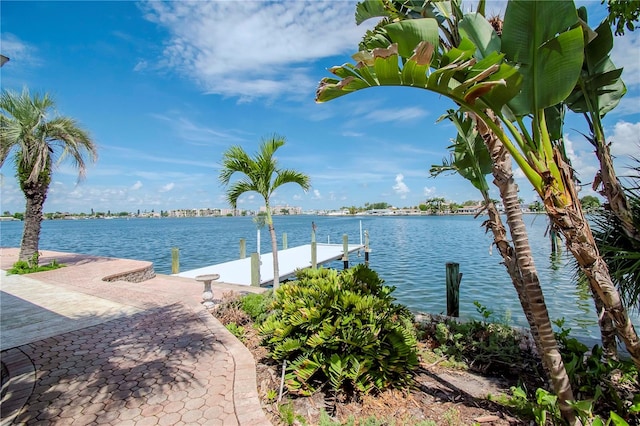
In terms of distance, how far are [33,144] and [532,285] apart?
13401 mm

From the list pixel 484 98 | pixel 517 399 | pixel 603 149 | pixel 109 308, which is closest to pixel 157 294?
pixel 109 308

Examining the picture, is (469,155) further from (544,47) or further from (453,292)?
(453,292)

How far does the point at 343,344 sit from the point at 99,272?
10.5 m

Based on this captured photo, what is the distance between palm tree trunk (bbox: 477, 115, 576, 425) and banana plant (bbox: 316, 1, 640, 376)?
0.38 meters

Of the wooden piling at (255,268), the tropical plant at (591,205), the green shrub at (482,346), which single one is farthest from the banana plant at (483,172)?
the wooden piling at (255,268)

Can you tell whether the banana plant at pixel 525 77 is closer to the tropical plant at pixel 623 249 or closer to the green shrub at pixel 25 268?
the tropical plant at pixel 623 249

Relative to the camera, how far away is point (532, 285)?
90.4 inches

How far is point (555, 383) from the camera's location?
7.67 feet

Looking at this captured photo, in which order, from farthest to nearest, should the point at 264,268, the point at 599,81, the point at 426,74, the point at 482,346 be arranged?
the point at 264,268 < the point at 482,346 < the point at 599,81 < the point at 426,74

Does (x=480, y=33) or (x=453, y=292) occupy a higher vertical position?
(x=480, y=33)

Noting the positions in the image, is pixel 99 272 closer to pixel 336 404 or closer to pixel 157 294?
pixel 157 294

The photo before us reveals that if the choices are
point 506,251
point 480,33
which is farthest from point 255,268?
point 480,33

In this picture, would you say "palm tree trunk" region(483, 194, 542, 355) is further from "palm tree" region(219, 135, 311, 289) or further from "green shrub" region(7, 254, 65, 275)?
"green shrub" region(7, 254, 65, 275)

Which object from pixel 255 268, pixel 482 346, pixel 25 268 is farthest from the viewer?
pixel 25 268
